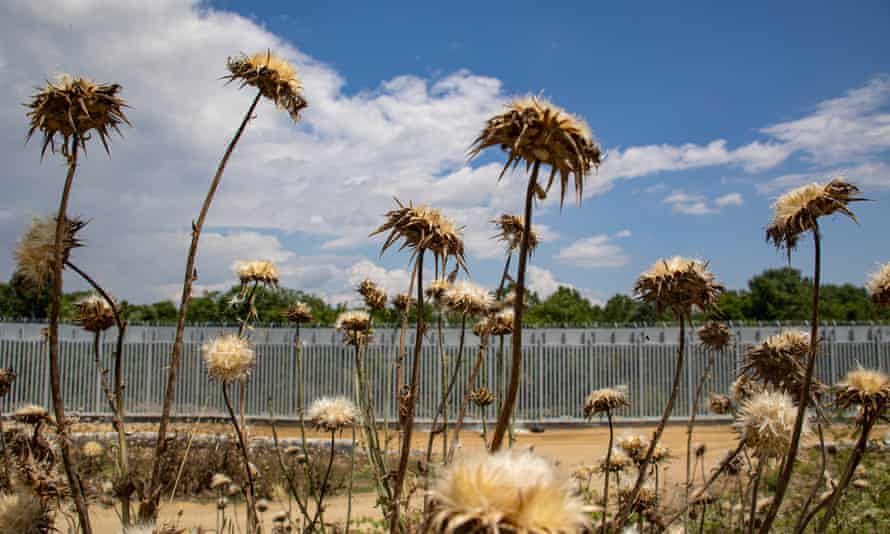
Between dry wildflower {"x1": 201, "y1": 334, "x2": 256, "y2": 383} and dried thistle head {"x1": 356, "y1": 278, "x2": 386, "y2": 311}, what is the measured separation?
61.1 inches

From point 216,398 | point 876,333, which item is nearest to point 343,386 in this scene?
point 216,398

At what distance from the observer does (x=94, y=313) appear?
10.3 ft

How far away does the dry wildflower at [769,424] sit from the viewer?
2.57 m

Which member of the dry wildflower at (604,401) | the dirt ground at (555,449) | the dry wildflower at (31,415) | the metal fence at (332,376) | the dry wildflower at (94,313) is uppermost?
the dry wildflower at (94,313)

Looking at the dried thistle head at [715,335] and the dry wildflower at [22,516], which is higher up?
the dried thistle head at [715,335]

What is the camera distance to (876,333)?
23156mm

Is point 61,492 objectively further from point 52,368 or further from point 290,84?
point 290,84

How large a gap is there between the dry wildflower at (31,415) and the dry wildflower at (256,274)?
1.28 meters

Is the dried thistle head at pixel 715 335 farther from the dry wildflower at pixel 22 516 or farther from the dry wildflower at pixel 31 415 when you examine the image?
the dry wildflower at pixel 31 415

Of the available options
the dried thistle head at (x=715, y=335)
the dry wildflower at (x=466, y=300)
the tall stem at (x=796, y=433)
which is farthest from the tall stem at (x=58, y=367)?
the dried thistle head at (x=715, y=335)

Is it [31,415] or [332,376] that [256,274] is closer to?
[31,415]

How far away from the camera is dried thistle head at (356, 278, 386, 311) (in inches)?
186

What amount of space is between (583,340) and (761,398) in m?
22.4

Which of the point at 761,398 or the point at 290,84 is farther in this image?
the point at 761,398
